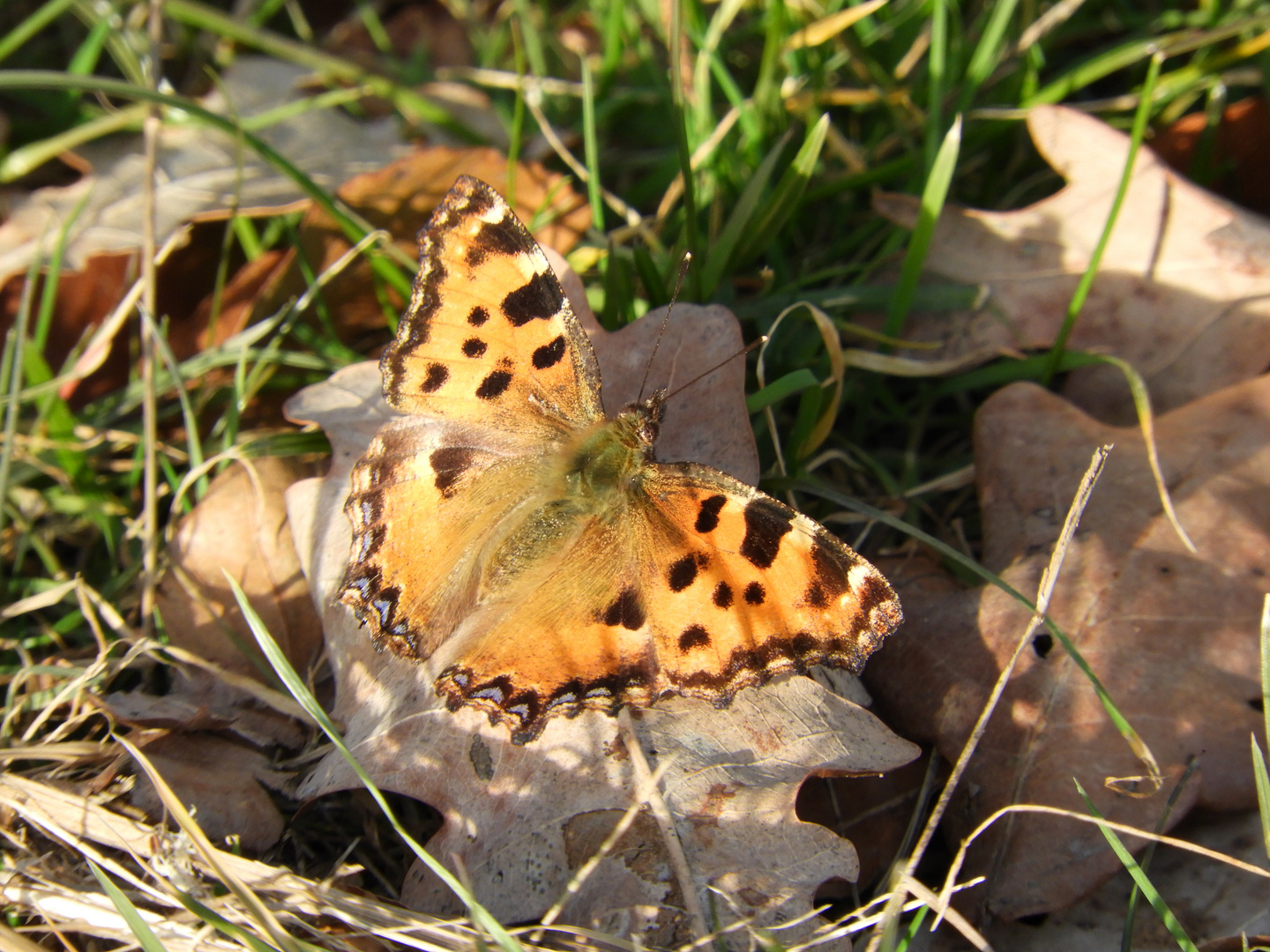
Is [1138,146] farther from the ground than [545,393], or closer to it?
farther from the ground

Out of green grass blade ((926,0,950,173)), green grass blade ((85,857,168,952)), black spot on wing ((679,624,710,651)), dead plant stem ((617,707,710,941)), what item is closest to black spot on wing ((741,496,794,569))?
black spot on wing ((679,624,710,651))

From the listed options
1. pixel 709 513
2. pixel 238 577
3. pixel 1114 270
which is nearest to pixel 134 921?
pixel 238 577

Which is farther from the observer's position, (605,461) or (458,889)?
(605,461)

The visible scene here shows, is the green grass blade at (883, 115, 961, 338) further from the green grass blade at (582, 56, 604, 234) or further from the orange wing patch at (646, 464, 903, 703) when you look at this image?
the orange wing patch at (646, 464, 903, 703)

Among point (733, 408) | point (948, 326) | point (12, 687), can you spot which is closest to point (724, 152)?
point (948, 326)

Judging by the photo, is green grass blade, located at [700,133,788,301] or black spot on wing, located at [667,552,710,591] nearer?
black spot on wing, located at [667,552,710,591]

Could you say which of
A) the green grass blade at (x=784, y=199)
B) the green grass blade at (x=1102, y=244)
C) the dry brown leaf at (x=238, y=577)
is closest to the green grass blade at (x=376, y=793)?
the dry brown leaf at (x=238, y=577)

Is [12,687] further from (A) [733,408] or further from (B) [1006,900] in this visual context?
(B) [1006,900]
